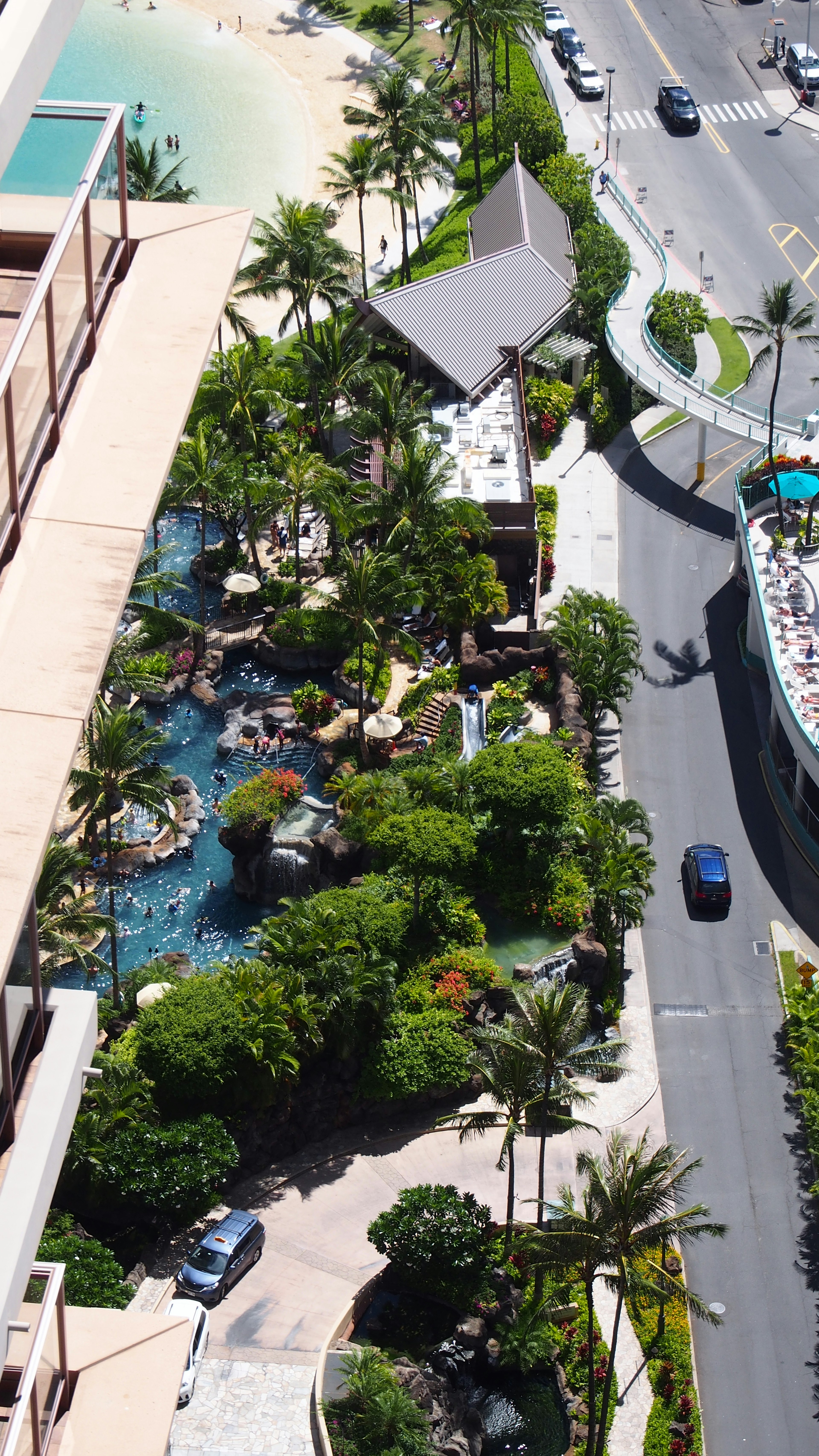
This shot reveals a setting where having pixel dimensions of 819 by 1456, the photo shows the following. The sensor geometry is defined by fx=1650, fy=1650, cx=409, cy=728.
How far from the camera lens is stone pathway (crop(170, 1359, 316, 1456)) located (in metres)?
38.5

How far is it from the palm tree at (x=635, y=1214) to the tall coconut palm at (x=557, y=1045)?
6.39 ft

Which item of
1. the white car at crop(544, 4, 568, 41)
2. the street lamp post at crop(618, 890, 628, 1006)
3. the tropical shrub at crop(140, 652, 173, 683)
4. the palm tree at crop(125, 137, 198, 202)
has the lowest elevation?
the street lamp post at crop(618, 890, 628, 1006)

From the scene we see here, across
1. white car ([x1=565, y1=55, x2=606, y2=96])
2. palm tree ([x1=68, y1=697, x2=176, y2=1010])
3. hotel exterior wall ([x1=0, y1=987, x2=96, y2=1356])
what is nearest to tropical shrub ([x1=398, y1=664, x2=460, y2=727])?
palm tree ([x1=68, y1=697, x2=176, y2=1010])

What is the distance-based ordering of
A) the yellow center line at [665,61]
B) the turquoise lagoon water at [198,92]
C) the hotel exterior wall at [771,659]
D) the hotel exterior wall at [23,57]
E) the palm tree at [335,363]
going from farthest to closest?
the turquoise lagoon water at [198,92], the yellow center line at [665,61], the palm tree at [335,363], the hotel exterior wall at [771,659], the hotel exterior wall at [23,57]

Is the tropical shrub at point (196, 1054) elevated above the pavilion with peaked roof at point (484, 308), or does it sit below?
below

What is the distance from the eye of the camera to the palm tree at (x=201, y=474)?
63.2 meters

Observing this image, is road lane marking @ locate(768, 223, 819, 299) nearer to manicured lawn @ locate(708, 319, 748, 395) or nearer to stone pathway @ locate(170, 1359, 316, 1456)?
manicured lawn @ locate(708, 319, 748, 395)

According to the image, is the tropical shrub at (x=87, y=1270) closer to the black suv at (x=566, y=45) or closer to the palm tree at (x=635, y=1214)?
the palm tree at (x=635, y=1214)

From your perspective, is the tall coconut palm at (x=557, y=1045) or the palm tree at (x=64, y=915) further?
the palm tree at (x=64, y=915)

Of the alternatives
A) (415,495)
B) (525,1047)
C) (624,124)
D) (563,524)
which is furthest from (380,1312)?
(624,124)

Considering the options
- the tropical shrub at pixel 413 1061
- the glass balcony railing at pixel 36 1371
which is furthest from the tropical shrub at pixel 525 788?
the glass balcony railing at pixel 36 1371

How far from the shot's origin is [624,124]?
97.6m

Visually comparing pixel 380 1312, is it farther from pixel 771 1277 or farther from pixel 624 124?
pixel 624 124

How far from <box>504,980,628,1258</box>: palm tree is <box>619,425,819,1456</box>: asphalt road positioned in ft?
22.8
